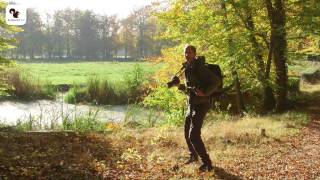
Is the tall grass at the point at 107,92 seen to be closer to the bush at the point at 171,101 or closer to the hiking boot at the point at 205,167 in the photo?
the bush at the point at 171,101

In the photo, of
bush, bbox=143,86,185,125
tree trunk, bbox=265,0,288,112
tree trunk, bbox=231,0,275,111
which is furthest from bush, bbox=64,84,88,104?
tree trunk, bbox=265,0,288,112

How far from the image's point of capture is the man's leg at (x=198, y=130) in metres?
7.17

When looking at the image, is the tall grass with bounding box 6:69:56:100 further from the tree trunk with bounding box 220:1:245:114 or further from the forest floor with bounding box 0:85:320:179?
the forest floor with bounding box 0:85:320:179

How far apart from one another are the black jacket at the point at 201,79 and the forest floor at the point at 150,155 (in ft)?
4.12

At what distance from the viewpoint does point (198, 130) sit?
7188 mm

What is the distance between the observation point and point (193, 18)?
46.5 ft

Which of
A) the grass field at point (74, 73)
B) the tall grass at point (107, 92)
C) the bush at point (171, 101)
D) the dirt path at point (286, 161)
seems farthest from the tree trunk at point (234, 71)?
the tall grass at point (107, 92)

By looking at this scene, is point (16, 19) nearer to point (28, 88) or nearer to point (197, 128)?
point (197, 128)

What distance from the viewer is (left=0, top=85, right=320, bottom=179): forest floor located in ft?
24.2

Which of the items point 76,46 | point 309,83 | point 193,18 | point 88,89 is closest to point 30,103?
point 88,89

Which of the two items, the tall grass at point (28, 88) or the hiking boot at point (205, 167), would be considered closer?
the hiking boot at point (205, 167)

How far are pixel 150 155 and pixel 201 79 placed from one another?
2399 millimetres

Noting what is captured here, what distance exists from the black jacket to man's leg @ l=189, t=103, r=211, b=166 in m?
0.12

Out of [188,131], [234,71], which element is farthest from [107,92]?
[188,131]
